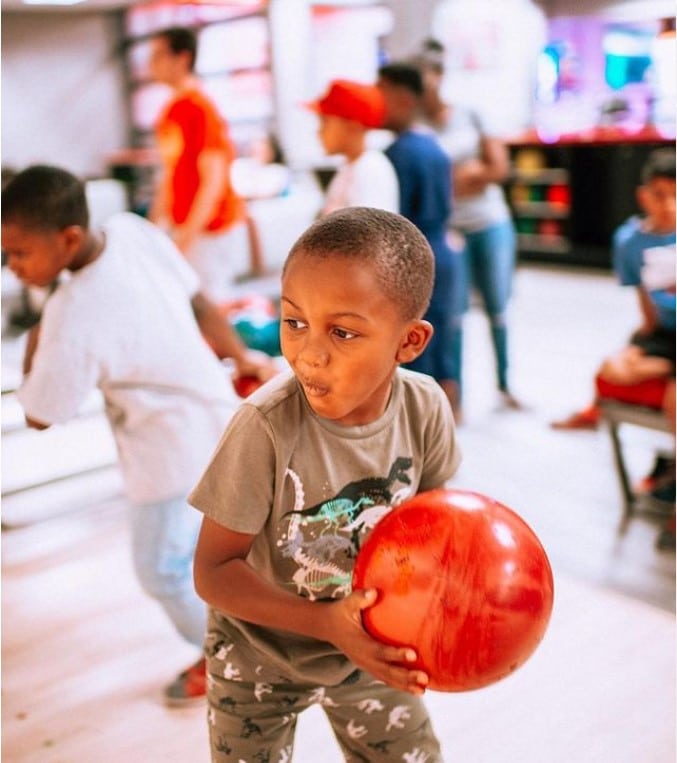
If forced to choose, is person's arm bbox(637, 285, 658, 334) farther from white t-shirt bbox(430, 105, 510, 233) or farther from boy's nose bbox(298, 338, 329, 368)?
boy's nose bbox(298, 338, 329, 368)

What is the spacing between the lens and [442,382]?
14.3 ft

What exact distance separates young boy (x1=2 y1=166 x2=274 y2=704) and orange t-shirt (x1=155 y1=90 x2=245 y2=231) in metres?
1.82

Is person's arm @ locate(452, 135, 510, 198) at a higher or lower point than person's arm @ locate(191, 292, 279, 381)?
higher

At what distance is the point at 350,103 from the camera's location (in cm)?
368

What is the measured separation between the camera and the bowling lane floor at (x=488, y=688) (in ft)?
7.65

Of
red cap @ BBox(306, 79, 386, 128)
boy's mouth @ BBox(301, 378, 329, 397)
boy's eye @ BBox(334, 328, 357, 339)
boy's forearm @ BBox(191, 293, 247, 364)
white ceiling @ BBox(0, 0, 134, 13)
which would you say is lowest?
boy's forearm @ BBox(191, 293, 247, 364)

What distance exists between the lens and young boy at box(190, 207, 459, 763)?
1161 mm

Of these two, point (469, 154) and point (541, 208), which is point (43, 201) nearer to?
point (469, 154)

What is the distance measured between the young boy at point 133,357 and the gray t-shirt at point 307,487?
0.85 m

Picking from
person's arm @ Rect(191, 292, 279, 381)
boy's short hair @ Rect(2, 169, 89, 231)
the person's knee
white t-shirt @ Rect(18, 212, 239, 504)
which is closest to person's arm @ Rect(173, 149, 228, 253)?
person's arm @ Rect(191, 292, 279, 381)

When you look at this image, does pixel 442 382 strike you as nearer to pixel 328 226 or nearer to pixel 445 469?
pixel 445 469

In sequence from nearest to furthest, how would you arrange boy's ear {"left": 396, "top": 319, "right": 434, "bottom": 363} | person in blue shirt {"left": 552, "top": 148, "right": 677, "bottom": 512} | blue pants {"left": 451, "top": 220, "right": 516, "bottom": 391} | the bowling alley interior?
boy's ear {"left": 396, "top": 319, "right": 434, "bottom": 363} → the bowling alley interior → person in blue shirt {"left": 552, "top": 148, "right": 677, "bottom": 512} → blue pants {"left": 451, "top": 220, "right": 516, "bottom": 391}

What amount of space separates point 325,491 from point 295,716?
15.8 inches

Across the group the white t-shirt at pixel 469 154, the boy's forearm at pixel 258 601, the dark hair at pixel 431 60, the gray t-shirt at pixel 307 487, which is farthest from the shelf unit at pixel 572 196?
the boy's forearm at pixel 258 601
